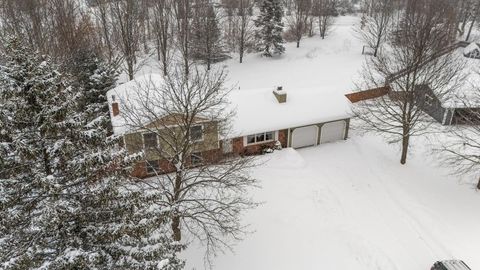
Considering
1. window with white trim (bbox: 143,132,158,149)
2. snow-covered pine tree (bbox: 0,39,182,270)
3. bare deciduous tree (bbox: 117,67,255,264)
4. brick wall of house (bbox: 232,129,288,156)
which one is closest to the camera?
snow-covered pine tree (bbox: 0,39,182,270)

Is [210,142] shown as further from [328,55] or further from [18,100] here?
[328,55]

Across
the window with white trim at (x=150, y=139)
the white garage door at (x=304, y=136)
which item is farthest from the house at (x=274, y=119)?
the window with white trim at (x=150, y=139)

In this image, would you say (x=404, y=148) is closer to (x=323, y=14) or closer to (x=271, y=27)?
(x=271, y=27)

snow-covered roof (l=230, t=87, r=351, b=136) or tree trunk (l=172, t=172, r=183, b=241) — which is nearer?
tree trunk (l=172, t=172, r=183, b=241)

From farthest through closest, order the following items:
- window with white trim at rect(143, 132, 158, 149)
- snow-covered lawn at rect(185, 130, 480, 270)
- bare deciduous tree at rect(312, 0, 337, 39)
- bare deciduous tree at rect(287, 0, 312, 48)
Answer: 1. bare deciduous tree at rect(312, 0, 337, 39)
2. bare deciduous tree at rect(287, 0, 312, 48)
3. window with white trim at rect(143, 132, 158, 149)
4. snow-covered lawn at rect(185, 130, 480, 270)

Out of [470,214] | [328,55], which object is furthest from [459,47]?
[470,214]

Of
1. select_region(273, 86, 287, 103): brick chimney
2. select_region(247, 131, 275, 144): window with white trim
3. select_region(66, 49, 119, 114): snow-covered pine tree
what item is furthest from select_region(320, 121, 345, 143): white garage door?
select_region(66, 49, 119, 114): snow-covered pine tree

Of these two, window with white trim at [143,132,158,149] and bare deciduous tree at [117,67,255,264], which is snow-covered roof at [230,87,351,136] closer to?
bare deciduous tree at [117,67,255,264]

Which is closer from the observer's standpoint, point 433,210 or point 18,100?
point 18,100
